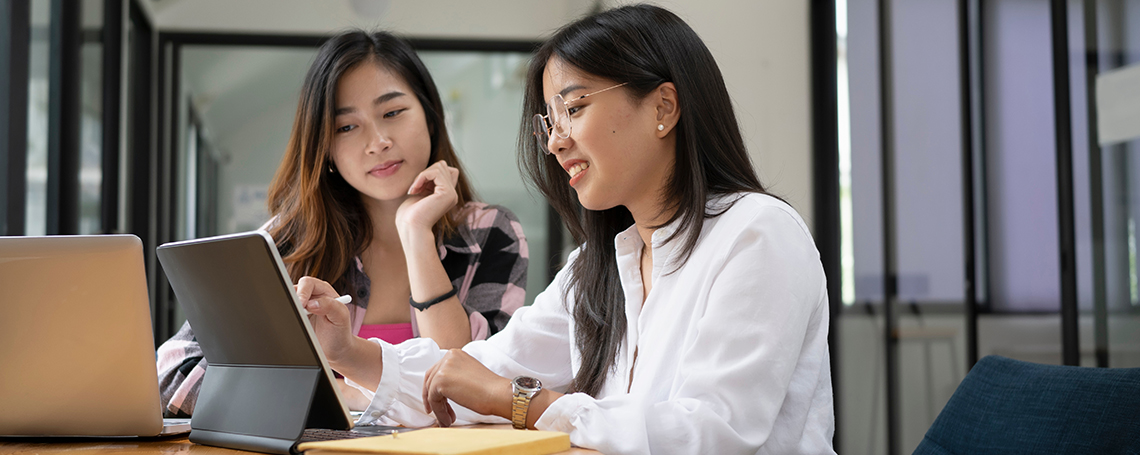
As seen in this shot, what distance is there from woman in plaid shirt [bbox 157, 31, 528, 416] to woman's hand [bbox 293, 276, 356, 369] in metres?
0.47

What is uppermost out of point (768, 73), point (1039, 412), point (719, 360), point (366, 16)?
point (366, 16)

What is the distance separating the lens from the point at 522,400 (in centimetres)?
117

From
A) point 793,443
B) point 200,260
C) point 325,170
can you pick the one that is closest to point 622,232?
point 793,443

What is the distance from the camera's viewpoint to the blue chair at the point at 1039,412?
120 centimetres

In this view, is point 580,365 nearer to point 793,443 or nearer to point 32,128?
point 793,443

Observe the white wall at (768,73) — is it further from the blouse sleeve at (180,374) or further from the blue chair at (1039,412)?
the blouse sleeve at (180,374)

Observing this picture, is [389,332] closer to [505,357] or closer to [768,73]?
[505,357]

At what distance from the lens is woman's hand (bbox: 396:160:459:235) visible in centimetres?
191

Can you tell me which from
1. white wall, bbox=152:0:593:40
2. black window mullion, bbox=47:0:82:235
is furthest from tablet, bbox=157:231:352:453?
white wall, bbox=152:0:593:40

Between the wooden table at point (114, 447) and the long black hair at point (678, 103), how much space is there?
1.50ft

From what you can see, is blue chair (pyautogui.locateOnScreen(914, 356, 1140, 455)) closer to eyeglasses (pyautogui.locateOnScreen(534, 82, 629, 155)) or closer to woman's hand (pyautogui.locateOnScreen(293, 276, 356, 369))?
eyeglasses (pyautogui.locateOnScreen(534, 82, 629, 155))

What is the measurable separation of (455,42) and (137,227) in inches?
76.9

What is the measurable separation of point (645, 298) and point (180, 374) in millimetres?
921

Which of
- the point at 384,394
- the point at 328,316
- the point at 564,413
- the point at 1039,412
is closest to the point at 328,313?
the point at 328,316
